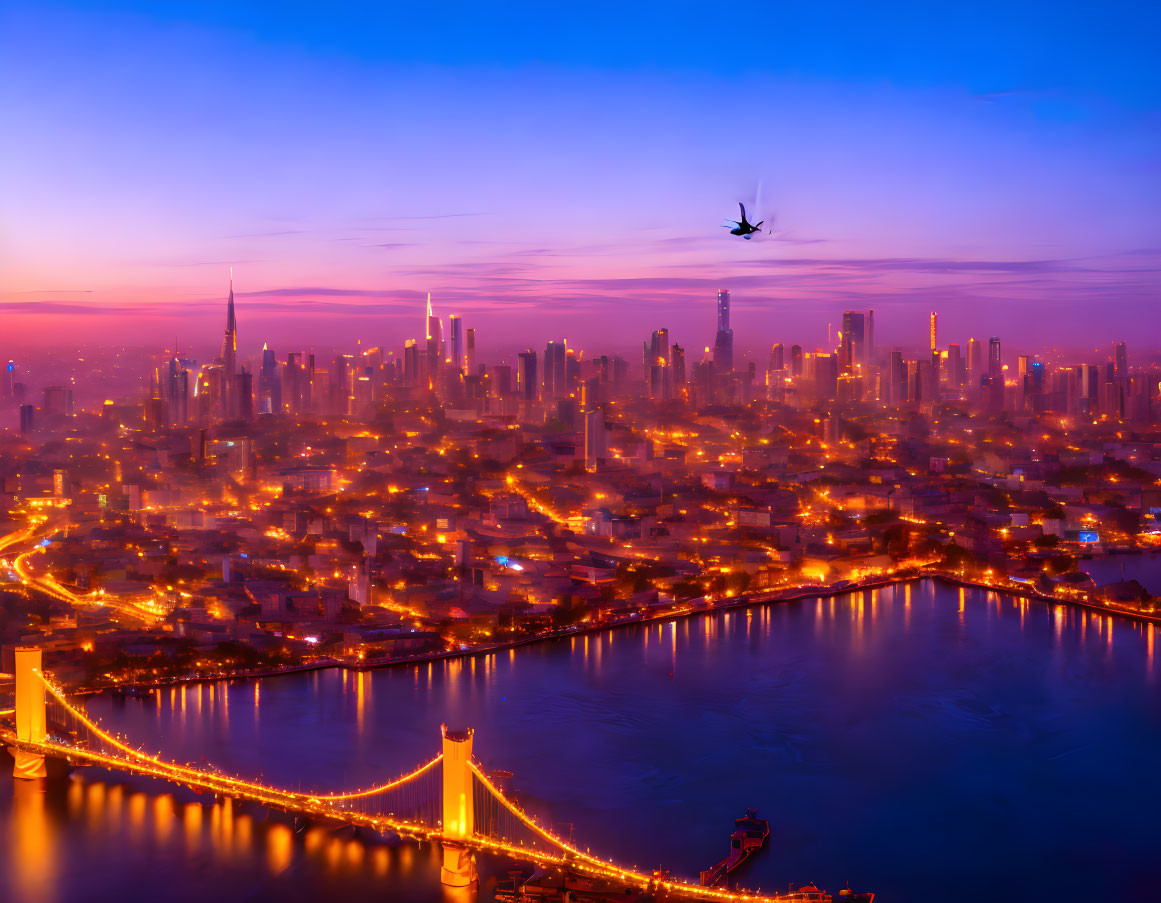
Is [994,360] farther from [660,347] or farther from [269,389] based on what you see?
[269,389]

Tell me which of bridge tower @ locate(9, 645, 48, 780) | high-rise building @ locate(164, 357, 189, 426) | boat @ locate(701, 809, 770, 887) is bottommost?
boat @ locate(701, 809, 770, 887)

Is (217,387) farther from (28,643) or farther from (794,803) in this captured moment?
(794,803)

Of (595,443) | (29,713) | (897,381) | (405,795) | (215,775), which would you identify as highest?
(897,381)

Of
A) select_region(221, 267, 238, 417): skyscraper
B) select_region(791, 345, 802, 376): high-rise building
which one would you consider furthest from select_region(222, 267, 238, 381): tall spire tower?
select_region(791, 345, 802, 376): high-rise building

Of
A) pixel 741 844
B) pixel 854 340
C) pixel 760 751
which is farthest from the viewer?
pixel 854 340

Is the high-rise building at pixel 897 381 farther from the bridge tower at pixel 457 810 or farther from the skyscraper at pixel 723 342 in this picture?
the bridge tower at pixel 457 810

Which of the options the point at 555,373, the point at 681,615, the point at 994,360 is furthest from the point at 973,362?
the point at 681,615

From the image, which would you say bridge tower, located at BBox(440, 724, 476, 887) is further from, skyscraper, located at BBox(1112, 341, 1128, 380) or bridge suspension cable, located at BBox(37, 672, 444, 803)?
skyscraper, located at BBox(1112, 341, 1128, 380)

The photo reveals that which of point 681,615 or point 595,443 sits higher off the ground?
point 595,443
